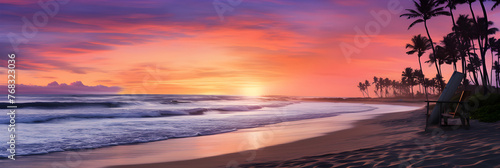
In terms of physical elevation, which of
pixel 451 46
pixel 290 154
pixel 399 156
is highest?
pixel 451 46

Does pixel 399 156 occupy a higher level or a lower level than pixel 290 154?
higher

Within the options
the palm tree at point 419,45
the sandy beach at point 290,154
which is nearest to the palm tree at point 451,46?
the palm tree at point 419,45

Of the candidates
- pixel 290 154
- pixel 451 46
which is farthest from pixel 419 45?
pixel 290 154

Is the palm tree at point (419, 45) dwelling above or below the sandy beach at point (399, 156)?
above

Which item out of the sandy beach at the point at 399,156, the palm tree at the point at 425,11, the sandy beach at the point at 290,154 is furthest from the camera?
the palm tree at the point at 425,11

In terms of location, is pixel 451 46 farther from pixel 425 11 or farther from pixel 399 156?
pixel 399 156

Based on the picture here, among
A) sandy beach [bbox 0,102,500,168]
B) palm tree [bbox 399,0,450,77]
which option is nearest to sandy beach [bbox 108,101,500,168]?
sandy beach [bbox 0,102,500,168]

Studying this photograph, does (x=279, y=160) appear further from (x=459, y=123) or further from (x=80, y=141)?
(x=80, y=141)

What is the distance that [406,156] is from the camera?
6496 mm

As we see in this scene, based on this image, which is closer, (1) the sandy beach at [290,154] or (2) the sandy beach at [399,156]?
(2) the sandy beach at [399,156]

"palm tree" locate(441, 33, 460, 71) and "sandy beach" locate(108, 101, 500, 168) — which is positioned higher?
"palm tree" locate(441, 33, 460, 71)

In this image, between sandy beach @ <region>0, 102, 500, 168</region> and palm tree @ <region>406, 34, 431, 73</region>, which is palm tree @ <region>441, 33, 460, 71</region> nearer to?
palm tree @ <region>406, 34, 431, 73</region>

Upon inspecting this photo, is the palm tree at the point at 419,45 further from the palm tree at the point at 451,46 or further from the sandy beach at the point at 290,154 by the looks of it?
the sandy beach at the point at 290,154

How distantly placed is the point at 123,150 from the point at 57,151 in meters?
2.07
